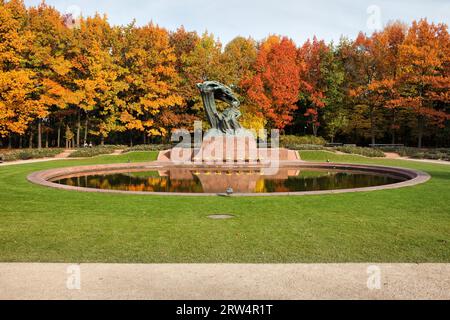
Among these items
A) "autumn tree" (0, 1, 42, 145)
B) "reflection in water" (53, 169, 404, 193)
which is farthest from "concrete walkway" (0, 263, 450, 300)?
"autumn tree" (0, 1, 42, 145)

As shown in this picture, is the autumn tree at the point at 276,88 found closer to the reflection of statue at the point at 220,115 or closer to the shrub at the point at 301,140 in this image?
the shrub at the point at 301,140

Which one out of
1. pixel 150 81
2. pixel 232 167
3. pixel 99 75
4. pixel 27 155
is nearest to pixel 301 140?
pixel 150 81

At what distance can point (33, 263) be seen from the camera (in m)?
6.77

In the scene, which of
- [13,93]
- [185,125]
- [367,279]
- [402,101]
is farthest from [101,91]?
[367,279]

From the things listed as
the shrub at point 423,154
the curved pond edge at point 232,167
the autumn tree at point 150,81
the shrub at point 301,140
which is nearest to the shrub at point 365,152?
the shrub at point 423,154

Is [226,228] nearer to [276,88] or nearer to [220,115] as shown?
[220,115]

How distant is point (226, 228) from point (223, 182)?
30.2ft

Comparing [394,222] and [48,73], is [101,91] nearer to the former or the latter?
[48,73]

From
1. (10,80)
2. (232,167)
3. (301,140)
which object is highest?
(10,80)

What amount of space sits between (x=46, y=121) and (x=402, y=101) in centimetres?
3952

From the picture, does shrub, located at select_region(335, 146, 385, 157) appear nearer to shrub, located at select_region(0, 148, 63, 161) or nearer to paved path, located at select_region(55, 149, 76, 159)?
paved path, located at select_region(55, 149, 76, 159)

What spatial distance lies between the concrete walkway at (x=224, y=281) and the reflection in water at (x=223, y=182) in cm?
913

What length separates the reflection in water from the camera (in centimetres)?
1672

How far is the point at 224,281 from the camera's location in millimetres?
5914
